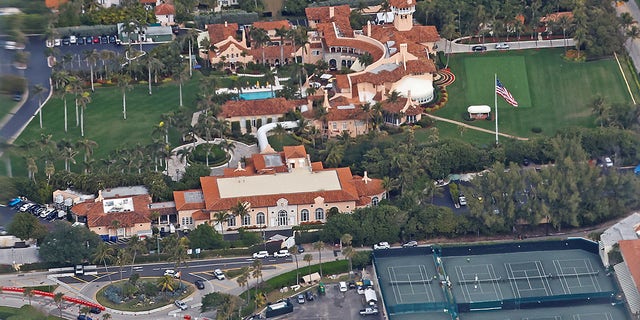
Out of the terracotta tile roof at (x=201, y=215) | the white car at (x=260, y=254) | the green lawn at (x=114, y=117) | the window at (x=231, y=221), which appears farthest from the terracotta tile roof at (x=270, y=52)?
the white car at (x=260, y=254)

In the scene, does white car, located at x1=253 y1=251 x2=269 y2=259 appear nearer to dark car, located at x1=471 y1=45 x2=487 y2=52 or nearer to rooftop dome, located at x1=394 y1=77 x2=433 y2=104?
rooftop dome, located at x1=394 y1=77 x2=433 y2=104

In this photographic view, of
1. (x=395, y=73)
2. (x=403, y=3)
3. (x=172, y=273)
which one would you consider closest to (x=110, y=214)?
(x=172, y=273)

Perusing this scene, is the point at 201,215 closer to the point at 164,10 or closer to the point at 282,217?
the point at 282,217

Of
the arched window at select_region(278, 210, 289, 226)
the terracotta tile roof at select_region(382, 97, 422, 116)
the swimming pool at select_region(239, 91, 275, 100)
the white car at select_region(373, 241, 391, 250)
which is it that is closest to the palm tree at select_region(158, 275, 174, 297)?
the arched window at select_region(278, 210, 289, 226)

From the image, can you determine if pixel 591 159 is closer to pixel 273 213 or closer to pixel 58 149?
pixel 273 213

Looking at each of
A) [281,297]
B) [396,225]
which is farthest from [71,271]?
[396,225]

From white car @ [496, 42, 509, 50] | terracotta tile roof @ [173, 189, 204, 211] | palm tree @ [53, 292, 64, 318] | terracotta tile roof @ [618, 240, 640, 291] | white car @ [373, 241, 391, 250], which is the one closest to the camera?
palm tree @ [53, 292, 64, 318]
